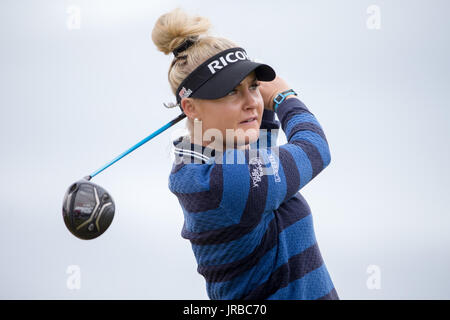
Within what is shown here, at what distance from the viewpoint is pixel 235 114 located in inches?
41.1

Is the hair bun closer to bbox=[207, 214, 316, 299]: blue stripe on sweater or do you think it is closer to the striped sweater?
the striped sweater

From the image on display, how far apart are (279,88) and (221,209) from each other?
13.7 inches

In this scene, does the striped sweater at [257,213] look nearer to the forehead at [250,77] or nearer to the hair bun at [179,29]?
the forehead at [250,77]

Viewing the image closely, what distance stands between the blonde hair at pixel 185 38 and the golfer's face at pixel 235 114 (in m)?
0.08

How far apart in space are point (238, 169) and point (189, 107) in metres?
0.26

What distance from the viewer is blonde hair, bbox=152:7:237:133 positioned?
42.7 inches

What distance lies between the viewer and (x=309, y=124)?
1028 mm

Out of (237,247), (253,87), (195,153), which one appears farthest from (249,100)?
(237,247)

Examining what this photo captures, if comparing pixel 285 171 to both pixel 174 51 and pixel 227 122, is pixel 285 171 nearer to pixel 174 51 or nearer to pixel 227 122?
pixel 227 122

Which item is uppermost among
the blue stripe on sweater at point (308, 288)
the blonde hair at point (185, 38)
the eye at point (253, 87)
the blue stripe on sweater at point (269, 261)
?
the blonde hair at point (185, 38)

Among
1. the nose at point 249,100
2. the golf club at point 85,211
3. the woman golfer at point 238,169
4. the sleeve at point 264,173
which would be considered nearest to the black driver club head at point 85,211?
the golf club at point 85,211

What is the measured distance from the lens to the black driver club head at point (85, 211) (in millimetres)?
986

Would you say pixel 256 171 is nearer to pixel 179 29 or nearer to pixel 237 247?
pixel 237 247

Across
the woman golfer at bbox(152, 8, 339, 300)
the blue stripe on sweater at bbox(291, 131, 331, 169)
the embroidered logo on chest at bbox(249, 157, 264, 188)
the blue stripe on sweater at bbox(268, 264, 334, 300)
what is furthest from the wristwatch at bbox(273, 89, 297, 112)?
the blue stripe on sweater at bbox(268, 264, 334, 300)
